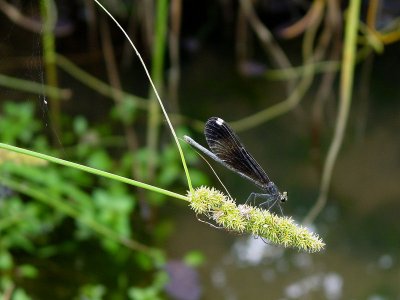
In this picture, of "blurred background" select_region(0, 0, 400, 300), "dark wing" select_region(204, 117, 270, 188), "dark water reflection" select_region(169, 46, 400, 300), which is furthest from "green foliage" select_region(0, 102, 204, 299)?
"dark wing" select_region(204, 117, 270, 188)

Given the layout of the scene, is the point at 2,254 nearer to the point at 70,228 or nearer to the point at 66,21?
the point at 70,228

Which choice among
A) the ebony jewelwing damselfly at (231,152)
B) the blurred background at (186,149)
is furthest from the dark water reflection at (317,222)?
the ebony jewelwing damselfly at (231,152)

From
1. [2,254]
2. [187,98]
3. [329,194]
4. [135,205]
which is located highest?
[187,98]

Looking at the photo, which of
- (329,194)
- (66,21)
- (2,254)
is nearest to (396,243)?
(329,194)

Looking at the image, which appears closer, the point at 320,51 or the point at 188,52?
the point at 320,51

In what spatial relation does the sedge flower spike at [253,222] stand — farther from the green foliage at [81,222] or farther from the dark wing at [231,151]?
the green foliage at [81,222]

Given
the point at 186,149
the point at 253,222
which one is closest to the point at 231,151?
the point at 253,222

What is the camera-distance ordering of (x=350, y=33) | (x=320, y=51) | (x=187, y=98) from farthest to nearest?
1. (x=187, y=98)
2. (x=320, y=51)
3. (x=350, y=33)
